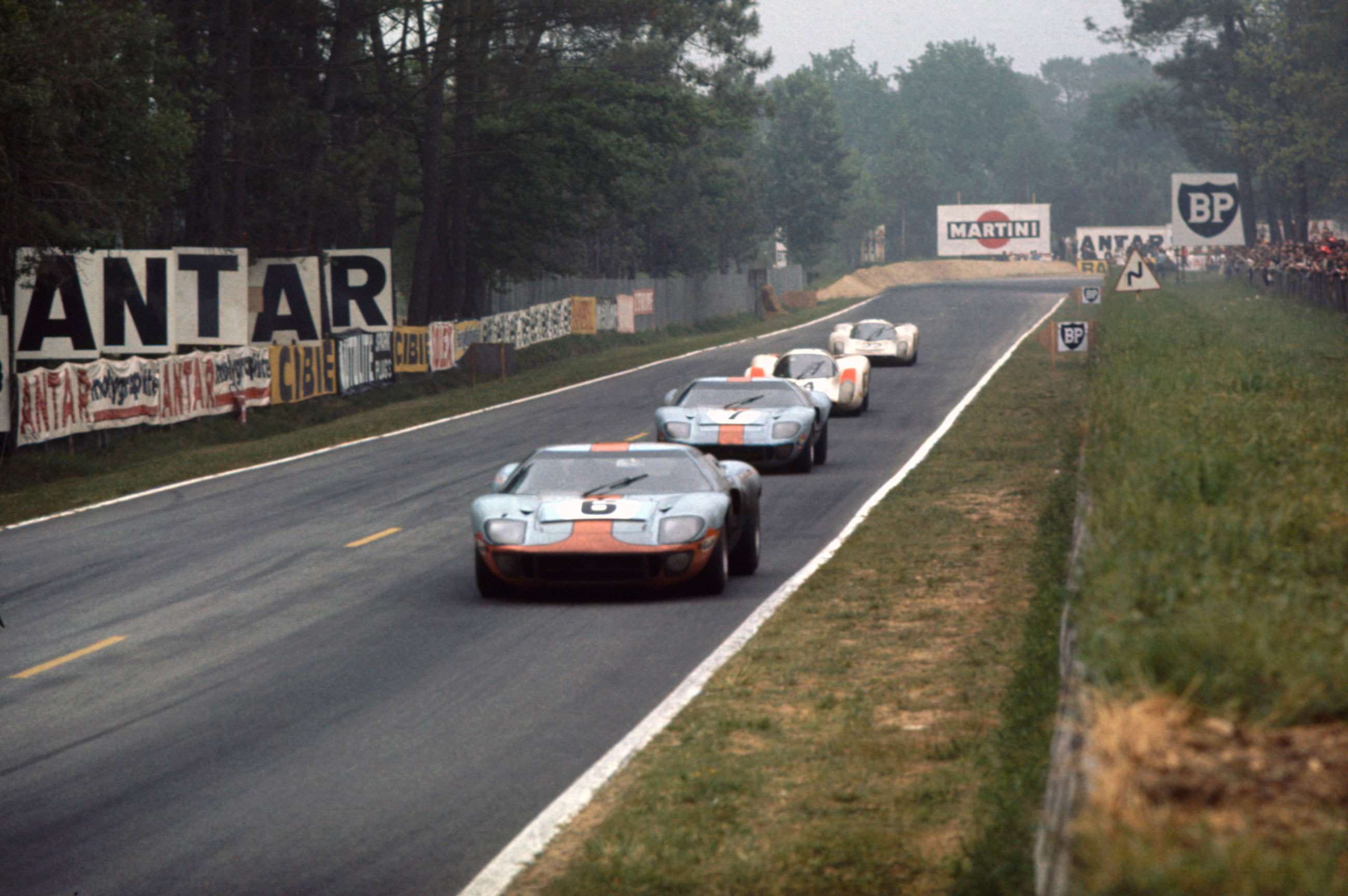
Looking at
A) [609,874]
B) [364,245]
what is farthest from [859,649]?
[364,245]

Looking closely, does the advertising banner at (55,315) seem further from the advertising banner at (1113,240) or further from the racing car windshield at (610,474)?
the advertising banner at (1113,240)

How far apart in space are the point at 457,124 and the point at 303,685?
1539 inches

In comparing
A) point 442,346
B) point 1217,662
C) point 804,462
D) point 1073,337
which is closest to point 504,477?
point 804,462

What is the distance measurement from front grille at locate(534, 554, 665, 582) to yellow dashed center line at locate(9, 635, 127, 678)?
122 inches

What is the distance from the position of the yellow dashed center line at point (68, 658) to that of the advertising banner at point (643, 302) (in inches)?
2116

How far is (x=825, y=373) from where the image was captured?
1129 inches

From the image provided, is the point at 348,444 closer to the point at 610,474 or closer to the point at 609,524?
the point at 610,474

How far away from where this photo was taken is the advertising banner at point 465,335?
1772 inches

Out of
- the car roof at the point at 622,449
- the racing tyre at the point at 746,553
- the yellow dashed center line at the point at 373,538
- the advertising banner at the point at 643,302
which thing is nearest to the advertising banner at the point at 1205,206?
the yellow dashed center line at the point at 373,538

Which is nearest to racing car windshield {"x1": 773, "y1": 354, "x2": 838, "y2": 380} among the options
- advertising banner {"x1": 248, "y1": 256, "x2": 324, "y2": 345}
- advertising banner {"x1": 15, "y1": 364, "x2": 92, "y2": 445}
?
advertising banner {"x1": 15, "y1": 364, "x2": 92, "y2": 445}

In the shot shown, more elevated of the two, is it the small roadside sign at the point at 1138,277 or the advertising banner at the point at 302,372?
the small roadside sign at the point at 1138,277

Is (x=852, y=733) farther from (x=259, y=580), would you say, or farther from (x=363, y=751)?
(x=259, y=580)

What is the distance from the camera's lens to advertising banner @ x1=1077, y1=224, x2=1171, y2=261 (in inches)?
4769

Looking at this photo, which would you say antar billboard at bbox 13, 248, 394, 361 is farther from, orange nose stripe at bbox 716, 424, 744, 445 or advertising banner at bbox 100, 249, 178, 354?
orange nose stripe at bbox 716, 424, 744, 445
